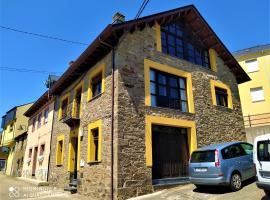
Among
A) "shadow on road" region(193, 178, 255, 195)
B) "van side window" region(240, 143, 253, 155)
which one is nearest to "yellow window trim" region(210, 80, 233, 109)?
"van side window" region(240, 143, 253, 155)

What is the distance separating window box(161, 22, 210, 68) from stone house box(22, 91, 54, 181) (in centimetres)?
1033

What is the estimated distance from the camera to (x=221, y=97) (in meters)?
15.9

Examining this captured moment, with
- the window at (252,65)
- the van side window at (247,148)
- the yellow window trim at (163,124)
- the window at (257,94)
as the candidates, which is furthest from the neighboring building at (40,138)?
the window at (252,65)

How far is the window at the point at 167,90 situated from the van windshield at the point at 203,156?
3.27 metres

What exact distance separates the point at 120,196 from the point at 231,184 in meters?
4.12

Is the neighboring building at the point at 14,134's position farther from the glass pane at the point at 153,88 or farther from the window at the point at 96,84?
the glass pane at the point at 153,88

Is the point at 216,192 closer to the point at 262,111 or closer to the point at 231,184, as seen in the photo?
the point at 231,184

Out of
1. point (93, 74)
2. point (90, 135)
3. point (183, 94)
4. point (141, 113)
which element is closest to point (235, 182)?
point (141, 113)

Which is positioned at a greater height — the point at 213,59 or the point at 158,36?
the point at 158,36

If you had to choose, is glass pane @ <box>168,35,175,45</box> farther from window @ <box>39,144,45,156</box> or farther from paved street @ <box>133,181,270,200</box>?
window @ <box>39,144,45,156</box>

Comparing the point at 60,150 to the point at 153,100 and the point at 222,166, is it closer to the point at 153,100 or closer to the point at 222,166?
the point at 153,100

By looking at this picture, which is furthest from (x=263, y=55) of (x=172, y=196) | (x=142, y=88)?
(x=172, y=196)

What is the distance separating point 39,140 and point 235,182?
1638 centimetres

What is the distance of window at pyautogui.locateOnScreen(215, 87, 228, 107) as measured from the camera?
614 inches
